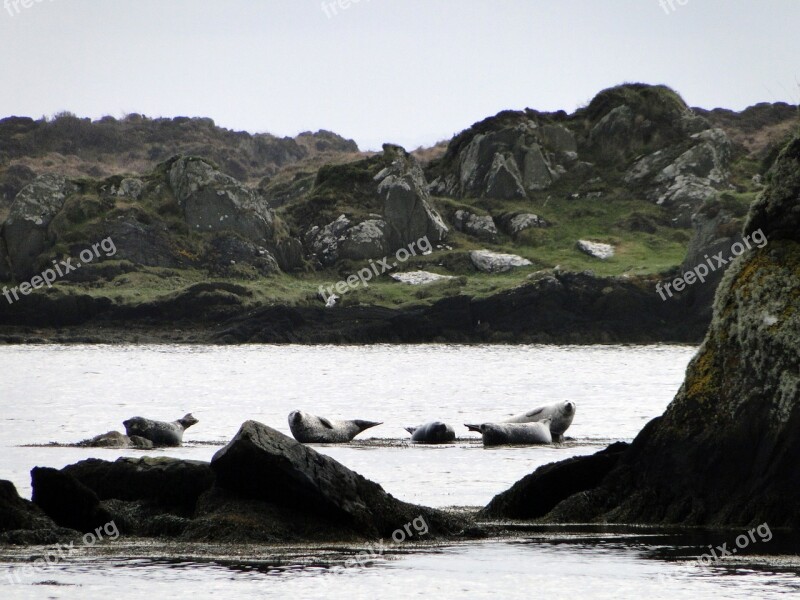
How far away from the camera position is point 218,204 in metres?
119

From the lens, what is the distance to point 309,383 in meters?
55.4

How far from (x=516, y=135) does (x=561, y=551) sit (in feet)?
417

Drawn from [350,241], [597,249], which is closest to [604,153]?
[597,249]

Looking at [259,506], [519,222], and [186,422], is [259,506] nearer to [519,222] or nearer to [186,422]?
[186,422]

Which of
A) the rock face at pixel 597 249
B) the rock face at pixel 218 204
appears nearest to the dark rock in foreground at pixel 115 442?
the rock face at pixel 597 249

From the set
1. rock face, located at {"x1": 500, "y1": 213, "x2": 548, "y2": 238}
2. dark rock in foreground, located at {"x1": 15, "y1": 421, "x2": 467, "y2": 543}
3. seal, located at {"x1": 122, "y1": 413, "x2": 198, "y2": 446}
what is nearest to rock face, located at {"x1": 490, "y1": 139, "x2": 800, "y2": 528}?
dark rock in foreground, located at {"x1": 15, "y1": 421, "x2": 467, "y2": 543}

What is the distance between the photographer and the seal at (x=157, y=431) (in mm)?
27688

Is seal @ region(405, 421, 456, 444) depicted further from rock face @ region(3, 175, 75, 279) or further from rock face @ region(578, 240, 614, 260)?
rock face @ region(3, 175, 75, 279)

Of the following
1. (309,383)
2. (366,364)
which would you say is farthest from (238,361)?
(309,383)
